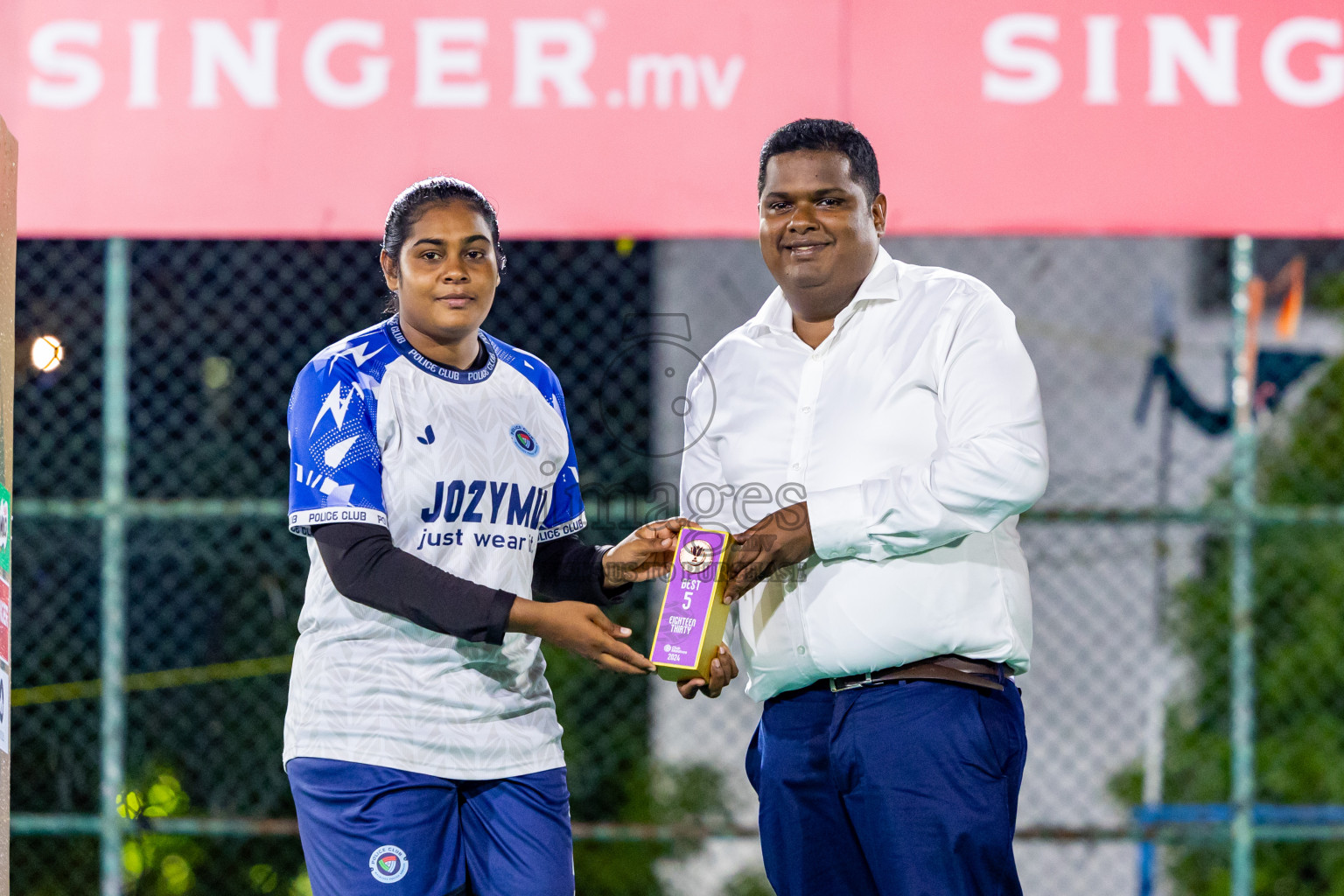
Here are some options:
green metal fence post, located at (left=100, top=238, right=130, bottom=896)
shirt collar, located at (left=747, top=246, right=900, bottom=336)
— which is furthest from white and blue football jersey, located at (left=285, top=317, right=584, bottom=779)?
green metal fence post, located at (left=100, top=238, right=130, bottom=896)

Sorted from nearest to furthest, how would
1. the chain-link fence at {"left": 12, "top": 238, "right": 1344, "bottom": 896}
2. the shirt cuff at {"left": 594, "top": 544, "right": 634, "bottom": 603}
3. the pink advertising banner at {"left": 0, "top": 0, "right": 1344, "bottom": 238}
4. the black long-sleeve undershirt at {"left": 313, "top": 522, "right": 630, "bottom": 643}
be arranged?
the black long-sleeve undershirt at {"left": 313, "top": 522, "right": 630, "bottom": 643} → the shirt cuff at {"left": 594, "top": 544, "right": 634, "bottom": 603} → the pink advertising banner at {"left": 0, "top": 0, "right": 1344, "bottom": 238} → the chain-link fence at {"left": 12, "top": 238, "right": 1344, "bottom": 896}

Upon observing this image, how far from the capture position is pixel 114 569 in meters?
4.04

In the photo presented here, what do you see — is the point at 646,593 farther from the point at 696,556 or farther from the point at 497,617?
the point at 497,617

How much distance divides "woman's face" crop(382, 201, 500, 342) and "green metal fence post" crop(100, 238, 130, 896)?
2.20 meters

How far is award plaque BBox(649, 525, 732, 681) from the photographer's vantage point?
2.13m

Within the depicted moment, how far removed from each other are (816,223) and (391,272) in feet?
2.49

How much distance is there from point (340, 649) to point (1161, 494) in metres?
4.42

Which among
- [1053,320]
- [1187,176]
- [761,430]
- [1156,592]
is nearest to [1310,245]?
[1053,320]

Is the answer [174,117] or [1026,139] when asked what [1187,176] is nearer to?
[1026,139]

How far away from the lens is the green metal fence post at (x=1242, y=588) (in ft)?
13.0

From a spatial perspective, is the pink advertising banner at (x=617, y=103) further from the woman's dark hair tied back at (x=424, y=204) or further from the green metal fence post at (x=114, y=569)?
the woman's dark hair tied back at (x=424, y=204)

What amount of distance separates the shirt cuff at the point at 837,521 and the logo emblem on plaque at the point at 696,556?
190 mm

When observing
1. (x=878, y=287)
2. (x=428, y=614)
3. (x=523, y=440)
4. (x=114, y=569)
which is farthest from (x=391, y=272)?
(x=114, y=569)

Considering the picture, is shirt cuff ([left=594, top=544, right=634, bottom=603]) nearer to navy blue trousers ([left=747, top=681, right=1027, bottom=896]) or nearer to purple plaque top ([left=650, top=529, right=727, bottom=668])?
purple plaque top ([left=650, top=529, right=727, bottom=668])
